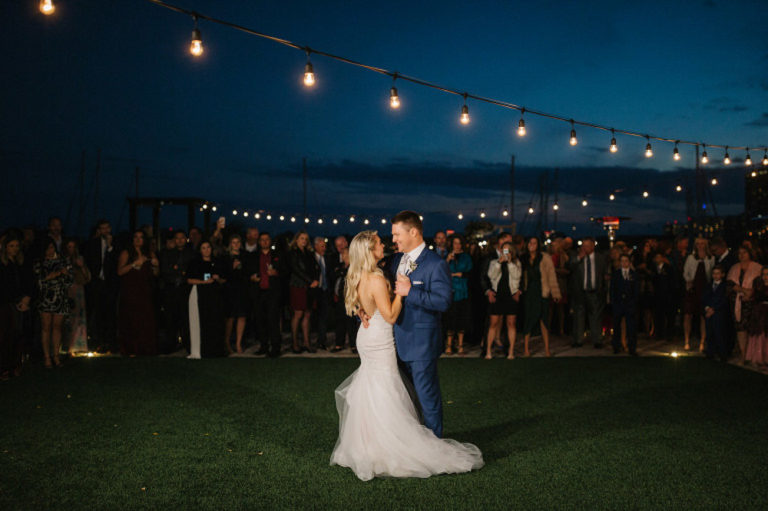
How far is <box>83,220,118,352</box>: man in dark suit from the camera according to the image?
31.1 feet

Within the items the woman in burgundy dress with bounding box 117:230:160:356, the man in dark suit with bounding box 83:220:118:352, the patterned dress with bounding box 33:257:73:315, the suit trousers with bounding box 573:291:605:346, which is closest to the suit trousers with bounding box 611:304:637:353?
the suit trousers with bounding box 573:291:605:346

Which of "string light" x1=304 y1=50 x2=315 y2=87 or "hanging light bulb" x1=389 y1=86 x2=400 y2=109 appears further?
"hanging light bulb" x1=389 y1=86 x2=400 y2=109

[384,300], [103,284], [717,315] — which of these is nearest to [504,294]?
[717,315]

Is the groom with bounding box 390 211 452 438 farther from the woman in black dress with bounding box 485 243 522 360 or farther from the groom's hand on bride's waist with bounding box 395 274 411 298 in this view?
the woman in black dress with bounding box 485 243 522 360

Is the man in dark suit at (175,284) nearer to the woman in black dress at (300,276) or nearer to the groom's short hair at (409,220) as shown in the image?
the woman in black dress at (300,276)

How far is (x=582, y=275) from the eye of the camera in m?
10.0

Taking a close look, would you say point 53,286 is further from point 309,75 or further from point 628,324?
point 628,324

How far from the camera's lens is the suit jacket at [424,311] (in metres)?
3.99

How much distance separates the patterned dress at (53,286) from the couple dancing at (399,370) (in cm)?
574

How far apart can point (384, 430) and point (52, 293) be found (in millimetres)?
6205

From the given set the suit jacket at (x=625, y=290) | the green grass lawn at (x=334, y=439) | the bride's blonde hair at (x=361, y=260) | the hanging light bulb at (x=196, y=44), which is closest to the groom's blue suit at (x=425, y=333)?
the bride's blonde hair at (x=361, y=260)

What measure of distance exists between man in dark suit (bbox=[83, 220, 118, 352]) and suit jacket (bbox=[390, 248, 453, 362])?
6.97 metres

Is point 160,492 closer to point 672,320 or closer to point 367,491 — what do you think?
point 367,491

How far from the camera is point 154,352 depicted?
30.3ft
